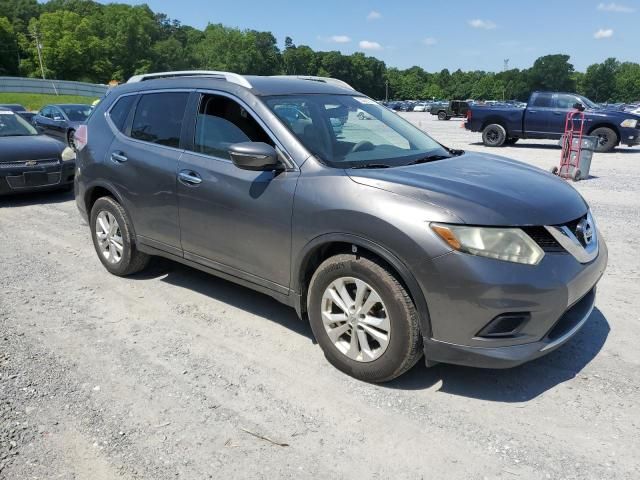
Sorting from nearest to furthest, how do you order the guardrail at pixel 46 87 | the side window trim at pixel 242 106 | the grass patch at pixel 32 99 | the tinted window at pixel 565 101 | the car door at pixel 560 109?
1. the side window trim at pixel 242 106
2. the car door at pixel 560 109
3. the tinted window at pixel 565 101
4. the grass patch at pixel 32 99
5. the guardrail at pixel 46 87

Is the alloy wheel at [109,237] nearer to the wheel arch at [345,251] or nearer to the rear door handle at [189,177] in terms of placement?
the rear door handle at [189,177]

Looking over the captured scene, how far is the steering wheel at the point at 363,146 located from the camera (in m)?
3.79

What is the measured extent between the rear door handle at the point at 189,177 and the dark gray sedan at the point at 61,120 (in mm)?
12411

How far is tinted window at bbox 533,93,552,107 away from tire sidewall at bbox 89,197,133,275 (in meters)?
15.5

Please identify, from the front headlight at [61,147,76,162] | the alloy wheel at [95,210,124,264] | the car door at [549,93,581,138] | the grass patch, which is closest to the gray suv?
the alloy wheel at [95,210,124,264]

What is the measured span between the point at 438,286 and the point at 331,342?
885mm

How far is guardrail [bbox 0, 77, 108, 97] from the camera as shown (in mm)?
59875

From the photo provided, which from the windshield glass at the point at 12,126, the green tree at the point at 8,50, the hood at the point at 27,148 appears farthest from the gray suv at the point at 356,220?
the green tree at the point at 8,50

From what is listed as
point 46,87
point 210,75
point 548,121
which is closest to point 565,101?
point 548,121

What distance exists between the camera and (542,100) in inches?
674

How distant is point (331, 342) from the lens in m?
3.42

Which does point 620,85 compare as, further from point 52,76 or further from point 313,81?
point 313,81

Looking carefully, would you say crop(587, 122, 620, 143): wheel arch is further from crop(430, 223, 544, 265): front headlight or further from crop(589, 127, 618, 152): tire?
crop(430, 223, 544, 265): front headlight

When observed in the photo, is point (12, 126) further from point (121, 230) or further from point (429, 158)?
point (429, 158)
